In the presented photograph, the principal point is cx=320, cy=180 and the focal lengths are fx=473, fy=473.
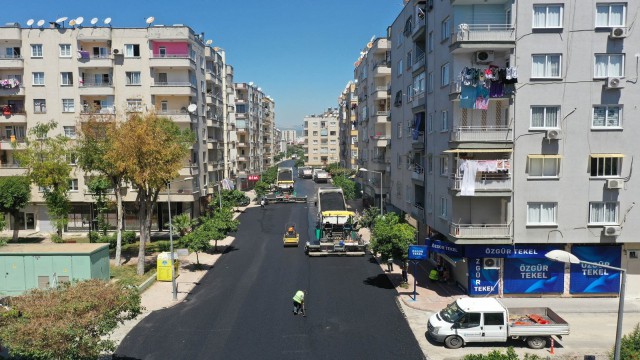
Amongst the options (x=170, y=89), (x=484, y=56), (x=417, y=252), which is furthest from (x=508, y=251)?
(x=170, y=89)

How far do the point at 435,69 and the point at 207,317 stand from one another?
22.8 meters

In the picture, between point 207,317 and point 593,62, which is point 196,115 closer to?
point 207,317

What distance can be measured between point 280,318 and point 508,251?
1481 centimetres

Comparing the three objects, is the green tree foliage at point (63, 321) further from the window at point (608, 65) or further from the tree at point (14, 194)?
the tree at point (14, 194)

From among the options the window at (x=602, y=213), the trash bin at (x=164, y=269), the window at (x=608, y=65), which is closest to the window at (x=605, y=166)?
the window at (x=602, y=213)

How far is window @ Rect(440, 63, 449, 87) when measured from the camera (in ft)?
104

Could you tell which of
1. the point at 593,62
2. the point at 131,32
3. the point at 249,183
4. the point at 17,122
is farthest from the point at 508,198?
the point at 249,183

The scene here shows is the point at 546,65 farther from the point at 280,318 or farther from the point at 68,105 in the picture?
the point at 68,105

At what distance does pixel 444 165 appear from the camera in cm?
3269

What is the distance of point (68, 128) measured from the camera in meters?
52.8

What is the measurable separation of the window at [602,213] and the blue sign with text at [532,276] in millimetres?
3624

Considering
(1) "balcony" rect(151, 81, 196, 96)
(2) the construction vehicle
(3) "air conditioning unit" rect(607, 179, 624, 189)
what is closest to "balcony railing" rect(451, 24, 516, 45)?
(3) "air conditioning unit" rect(607, 179, 624, 189)

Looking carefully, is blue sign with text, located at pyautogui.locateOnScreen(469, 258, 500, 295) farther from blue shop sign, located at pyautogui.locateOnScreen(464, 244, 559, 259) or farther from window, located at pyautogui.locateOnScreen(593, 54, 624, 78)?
window, located at pyautogui.locateOnScreen(593, 54, 624, 78)

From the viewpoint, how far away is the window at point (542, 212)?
96.3ft
